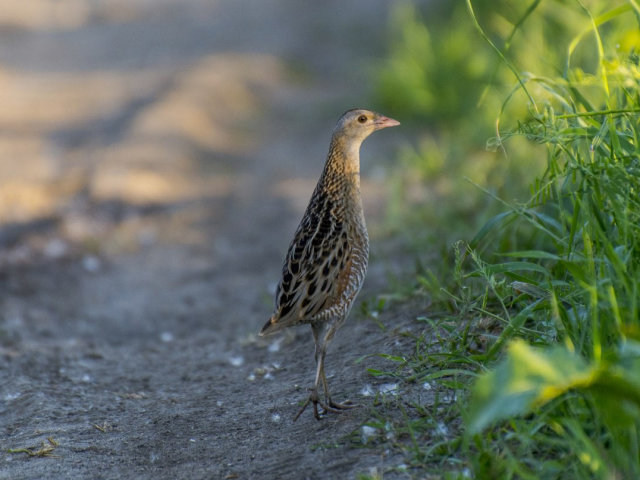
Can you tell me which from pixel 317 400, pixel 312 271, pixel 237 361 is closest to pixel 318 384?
pixel 317 400

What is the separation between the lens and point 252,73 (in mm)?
10844

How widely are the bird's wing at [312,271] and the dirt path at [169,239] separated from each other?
44cm

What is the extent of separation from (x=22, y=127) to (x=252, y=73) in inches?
118

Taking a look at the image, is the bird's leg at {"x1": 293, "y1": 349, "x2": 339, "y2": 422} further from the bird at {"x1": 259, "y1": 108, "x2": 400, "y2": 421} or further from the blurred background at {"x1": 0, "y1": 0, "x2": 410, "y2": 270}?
the blurred background at {"x1": 0, "y1": 0, "x2": 410, "y2": 270}

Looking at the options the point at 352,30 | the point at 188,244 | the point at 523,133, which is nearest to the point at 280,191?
the point at 188,244

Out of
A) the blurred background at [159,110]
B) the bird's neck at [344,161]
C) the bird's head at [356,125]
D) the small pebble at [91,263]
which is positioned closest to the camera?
the bird's neck at [344,161]

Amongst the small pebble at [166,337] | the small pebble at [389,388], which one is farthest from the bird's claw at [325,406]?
the small pebble at [166,337]

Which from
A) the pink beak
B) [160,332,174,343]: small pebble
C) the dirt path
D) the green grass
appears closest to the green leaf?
the green grass

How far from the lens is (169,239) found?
7.09 m

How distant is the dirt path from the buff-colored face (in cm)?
102

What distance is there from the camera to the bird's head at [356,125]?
14.4 feet

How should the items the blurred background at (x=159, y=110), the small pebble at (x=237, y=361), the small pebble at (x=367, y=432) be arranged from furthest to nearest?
1. the blurred background at (x=159, y=110)
2. the small pebble at (x=237, y=361)
3. the small pebble at (x=367, y=432)

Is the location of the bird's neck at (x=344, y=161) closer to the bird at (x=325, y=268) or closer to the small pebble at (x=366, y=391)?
the bird at (x=325, y=268)

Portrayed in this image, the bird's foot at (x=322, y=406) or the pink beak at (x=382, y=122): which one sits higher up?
the pink beak at (x=382, y=122)
